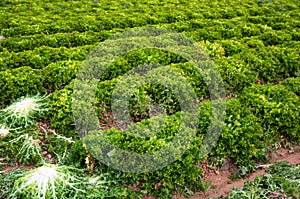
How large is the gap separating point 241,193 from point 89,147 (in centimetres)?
303

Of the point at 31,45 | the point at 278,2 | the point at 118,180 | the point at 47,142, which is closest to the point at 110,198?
the point at 118,180

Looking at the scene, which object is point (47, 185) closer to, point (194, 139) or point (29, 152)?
point (29, 152)

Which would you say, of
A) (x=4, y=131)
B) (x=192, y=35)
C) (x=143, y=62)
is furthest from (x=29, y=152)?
(x=192, y=35)

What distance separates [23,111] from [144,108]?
9.49 ft

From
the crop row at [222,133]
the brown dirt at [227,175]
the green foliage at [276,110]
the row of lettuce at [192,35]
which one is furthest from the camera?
the row of lettuce at [192,35]

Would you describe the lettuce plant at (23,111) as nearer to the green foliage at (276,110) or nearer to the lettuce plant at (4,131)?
the lettuce plant at (4,131)

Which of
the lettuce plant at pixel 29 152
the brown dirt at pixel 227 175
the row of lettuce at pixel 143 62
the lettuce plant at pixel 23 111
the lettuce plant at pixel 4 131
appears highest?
the row of lettuce at pixel 143 62

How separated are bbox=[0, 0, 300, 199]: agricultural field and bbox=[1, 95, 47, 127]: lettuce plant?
28mm

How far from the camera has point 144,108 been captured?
24.8 feet

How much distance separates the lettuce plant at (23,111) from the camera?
22.9 ft

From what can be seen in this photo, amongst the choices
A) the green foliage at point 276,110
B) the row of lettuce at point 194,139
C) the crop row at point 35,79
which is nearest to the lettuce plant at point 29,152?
the row of lettuce at point 194,139

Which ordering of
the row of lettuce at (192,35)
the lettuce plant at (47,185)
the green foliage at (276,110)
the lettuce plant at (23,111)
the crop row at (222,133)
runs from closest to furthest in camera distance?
the lettuce plant at (47,185), the crop row at (222,133), the lettuce plant at (23,111), the green foliage at (276,110), the row of lettuce at (192,35)

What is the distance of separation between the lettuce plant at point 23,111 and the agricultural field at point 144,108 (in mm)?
28

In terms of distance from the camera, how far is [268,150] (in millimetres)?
7105
